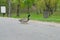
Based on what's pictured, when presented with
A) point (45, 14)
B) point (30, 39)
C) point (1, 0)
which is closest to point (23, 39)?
point (30, 39)

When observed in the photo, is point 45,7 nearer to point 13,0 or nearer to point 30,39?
point 13,0

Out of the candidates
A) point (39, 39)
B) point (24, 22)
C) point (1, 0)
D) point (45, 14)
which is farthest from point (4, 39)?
point (1, 0)

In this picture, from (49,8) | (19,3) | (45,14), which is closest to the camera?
(45,14)

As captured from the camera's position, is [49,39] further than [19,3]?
No

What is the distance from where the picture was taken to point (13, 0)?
2093 inches

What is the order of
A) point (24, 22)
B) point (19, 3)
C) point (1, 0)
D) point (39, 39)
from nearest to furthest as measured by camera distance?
point (39, 39) < point (24, 22) < point (19, 3) < point (1, 0)

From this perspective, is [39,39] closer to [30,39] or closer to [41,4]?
[30,39]

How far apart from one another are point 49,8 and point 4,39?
112 ft

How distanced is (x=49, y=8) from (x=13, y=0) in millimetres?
11500

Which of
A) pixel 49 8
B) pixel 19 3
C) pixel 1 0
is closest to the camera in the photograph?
pixel 49 8

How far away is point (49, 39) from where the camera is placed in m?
10.9

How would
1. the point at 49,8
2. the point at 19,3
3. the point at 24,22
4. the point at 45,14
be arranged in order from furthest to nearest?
the point at 19,3 < the point at 49,8 < the point at 45,14 < the point at 24,22

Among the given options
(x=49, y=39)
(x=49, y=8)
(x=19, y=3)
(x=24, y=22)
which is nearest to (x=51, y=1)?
(x=49, y=8)

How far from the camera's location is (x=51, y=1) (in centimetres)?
4362
